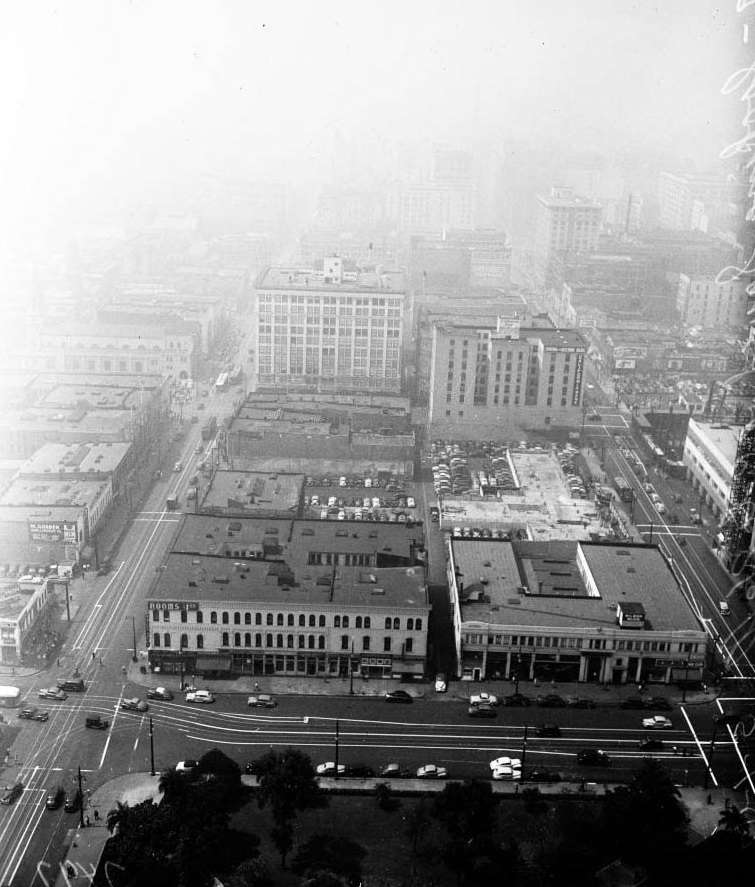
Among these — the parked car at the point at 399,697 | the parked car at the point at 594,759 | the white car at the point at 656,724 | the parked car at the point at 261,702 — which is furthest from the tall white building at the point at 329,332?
the parked car at the point at 594,759

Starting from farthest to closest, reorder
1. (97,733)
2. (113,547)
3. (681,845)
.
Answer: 1. (113,547)
2. (97,733)
3. (681,845)

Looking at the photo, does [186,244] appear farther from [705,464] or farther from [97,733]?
[97,733]

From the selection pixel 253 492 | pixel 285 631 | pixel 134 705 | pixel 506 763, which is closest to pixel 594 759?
pixel 506 763

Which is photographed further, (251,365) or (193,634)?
(251,365)

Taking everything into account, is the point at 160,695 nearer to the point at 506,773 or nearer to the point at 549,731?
the point at 506,773

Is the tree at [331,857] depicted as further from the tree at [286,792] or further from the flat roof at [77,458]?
the flat roof at [77,458]

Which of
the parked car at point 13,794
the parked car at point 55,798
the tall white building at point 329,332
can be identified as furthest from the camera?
the tall white building at point 329,332

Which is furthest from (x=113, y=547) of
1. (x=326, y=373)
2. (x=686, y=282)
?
(x=686, y=282)
